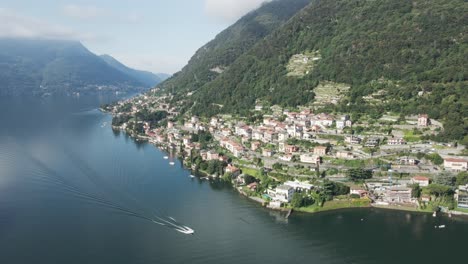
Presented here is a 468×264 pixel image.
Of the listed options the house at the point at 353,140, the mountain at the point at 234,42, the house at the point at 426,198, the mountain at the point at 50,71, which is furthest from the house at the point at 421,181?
the mountain at the point at 50,71

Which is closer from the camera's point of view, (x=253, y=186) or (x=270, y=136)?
(x=253, y=186)

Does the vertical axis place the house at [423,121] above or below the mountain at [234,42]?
below

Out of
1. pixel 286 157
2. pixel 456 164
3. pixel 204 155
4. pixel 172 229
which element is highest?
pixel 456 164

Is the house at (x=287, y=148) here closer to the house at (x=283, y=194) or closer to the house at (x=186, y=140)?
the house at (x=283, y=194)

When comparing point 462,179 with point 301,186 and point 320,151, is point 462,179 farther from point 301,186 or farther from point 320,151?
point 301,186

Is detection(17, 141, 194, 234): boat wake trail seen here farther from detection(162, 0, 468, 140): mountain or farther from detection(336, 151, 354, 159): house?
detection(162, 0, 468, 140): mountain

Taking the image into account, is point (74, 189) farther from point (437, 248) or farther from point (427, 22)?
point (427, 22)

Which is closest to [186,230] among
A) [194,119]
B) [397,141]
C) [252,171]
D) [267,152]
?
[252,171]
